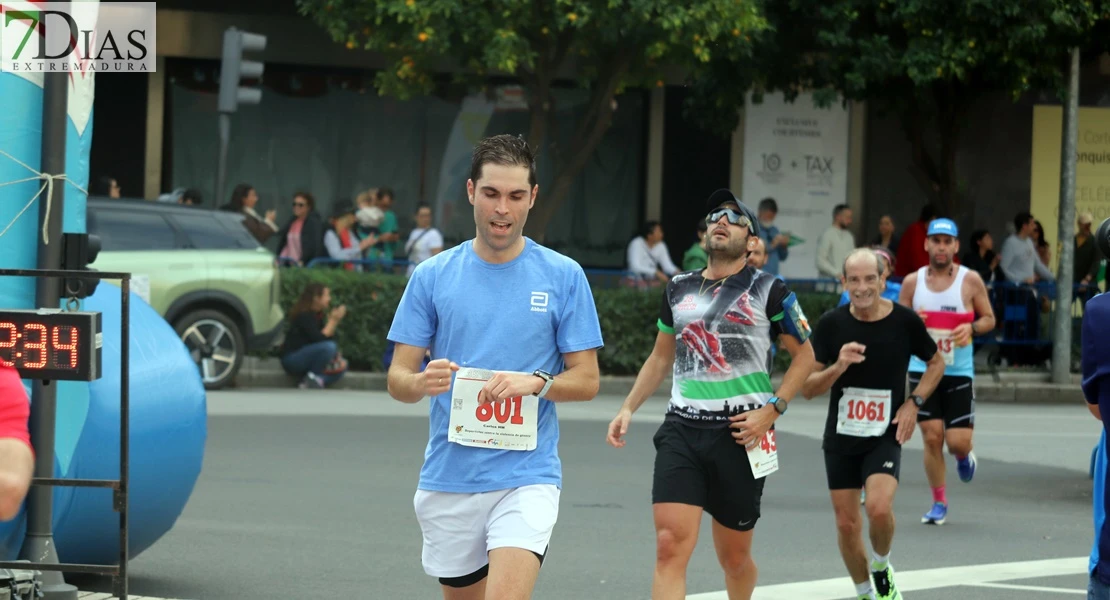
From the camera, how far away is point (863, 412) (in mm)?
8070

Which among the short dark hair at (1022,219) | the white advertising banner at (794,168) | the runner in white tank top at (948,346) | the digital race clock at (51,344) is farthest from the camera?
the white advertising banner at (794,168)

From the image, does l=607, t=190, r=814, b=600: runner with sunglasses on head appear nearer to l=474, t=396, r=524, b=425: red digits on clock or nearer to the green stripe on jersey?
the green stripe on jersey

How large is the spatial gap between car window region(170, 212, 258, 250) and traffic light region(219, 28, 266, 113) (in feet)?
4.45

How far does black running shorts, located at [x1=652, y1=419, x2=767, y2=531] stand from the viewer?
659 cm

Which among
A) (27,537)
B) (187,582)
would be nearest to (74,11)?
(27,537)

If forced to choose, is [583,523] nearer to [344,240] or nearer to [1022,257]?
[344,240]

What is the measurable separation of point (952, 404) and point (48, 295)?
5968 mm

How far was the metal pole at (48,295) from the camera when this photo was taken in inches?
274

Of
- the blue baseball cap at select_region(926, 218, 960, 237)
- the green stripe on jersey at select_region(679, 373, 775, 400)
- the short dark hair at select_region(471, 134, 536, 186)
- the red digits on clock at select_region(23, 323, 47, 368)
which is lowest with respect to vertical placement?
the green stripe on jersey at select_region(679, 373, 775, 400)

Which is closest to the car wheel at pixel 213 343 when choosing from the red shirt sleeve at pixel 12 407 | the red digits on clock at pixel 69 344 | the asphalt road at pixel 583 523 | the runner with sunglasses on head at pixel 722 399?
the asphalt road at pixel 583 523

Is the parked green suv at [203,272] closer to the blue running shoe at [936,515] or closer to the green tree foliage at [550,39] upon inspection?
the green tree foliage at [550,39]

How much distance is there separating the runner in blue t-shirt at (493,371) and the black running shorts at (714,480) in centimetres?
147

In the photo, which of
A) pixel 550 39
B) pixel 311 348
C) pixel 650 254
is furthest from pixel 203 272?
pixel 650 254

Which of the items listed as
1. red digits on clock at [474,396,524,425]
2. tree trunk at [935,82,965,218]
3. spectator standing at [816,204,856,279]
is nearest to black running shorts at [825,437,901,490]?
→ red digits on clock at [474,396,524,425]
